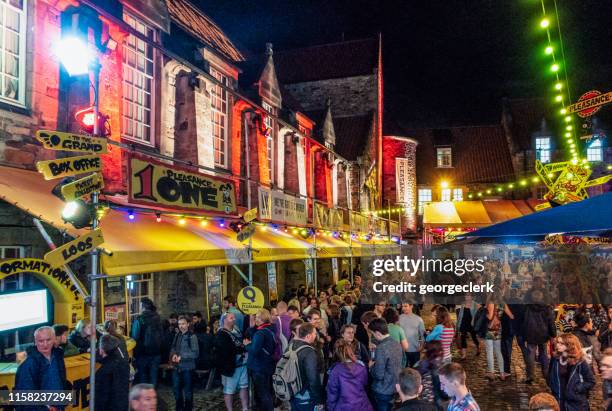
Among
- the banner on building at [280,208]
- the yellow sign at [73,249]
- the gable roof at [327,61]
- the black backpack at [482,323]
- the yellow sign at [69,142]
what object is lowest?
the black backpack at [482,323]

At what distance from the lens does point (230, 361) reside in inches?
306

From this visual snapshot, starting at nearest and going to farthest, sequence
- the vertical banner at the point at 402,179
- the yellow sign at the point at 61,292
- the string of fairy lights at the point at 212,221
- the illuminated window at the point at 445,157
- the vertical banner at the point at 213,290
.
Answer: the yellow sign at the point at 61,292 → the string of fairy lights at the point at 212,221 → the vertical banner at the point at 213,290 → the vertical banner at the point at 402,179 → the illuminated window at the point at 445,157

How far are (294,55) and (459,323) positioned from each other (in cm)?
2653

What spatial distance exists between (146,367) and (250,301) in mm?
2150

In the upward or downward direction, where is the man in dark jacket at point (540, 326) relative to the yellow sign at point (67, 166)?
downward

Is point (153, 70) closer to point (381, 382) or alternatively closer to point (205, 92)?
point (205, 92)

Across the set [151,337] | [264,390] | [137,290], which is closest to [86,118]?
[151,337]

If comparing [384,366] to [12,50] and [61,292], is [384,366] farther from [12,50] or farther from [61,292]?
[12,50]

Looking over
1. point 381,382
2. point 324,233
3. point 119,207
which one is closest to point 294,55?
point 324,233

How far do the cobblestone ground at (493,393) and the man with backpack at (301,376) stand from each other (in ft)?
9.25

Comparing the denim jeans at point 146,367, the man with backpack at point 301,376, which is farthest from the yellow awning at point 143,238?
the man with backpack at point 301,376

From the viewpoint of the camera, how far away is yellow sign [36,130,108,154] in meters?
4.86

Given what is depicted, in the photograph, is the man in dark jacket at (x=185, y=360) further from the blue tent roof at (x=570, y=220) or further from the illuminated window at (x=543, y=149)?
the illuminated window at (x=543, y=149)

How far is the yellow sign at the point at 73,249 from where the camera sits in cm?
469
